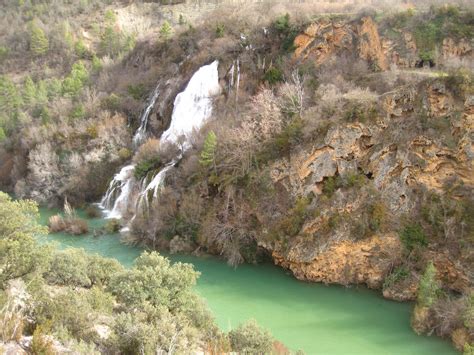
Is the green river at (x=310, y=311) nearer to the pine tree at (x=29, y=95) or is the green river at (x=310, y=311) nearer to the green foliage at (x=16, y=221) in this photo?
the green foliage at (x=16, y=221)

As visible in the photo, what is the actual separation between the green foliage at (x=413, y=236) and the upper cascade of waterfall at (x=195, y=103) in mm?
18542

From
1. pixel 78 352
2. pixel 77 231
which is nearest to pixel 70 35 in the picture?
pixel 77 231

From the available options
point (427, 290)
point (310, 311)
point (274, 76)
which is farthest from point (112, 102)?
point (427, 290)

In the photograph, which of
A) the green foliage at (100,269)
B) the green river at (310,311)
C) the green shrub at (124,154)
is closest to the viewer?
the green river at (310,311)

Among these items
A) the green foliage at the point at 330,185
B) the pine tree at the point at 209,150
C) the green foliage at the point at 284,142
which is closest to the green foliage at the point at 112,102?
the pine tree at the point at 209,150

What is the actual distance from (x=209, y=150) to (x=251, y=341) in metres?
14.7

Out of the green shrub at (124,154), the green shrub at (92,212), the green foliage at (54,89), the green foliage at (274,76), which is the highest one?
the green foliage at (274,76)

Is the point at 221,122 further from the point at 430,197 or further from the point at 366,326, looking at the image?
the point at 366,326

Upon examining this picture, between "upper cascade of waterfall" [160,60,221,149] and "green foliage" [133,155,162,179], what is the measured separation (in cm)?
306

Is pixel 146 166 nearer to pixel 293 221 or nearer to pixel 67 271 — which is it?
pixel 293 221

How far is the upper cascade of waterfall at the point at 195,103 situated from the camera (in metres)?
37.9

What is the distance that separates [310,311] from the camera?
21938mm

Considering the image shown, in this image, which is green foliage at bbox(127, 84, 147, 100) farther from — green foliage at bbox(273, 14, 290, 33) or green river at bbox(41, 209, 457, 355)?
green river at bbox(41, 209, 457, 355)

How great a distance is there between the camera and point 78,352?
1101cm
